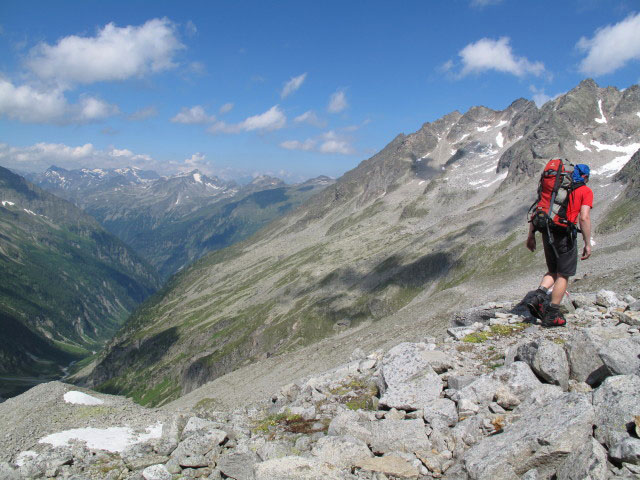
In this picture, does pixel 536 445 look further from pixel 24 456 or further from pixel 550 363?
pixel 24 456

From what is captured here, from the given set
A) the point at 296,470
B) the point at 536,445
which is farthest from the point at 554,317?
the point at 296,470

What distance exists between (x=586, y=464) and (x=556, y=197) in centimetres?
1051

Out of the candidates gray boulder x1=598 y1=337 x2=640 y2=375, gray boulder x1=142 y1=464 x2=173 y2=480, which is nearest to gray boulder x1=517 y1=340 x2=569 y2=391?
gray boulder x1=598 y1=337 x2=640 y2=375

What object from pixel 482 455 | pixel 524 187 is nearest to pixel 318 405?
pixel 482 455

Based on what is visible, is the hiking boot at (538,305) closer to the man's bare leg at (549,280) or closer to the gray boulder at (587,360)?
the man's bare leg at (549,280)

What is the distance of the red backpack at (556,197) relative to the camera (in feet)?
49.8

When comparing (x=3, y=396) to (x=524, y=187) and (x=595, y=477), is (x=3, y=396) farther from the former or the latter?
(x=524, y=187)

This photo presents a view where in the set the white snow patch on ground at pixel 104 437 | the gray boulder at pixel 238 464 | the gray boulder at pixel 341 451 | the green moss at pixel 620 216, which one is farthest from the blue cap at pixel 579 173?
the green moss at pixel 620 216

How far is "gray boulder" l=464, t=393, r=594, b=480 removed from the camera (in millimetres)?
8195

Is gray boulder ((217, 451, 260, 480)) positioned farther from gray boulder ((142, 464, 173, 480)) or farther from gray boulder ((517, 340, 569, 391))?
gray boulder ((517, 340, 569, 391))

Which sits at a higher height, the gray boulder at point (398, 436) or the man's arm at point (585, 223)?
the man's arm at point (585, 223)

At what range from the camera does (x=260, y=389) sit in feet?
186

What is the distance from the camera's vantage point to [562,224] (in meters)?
15.1

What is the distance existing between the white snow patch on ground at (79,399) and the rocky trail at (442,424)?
35.9 feet
